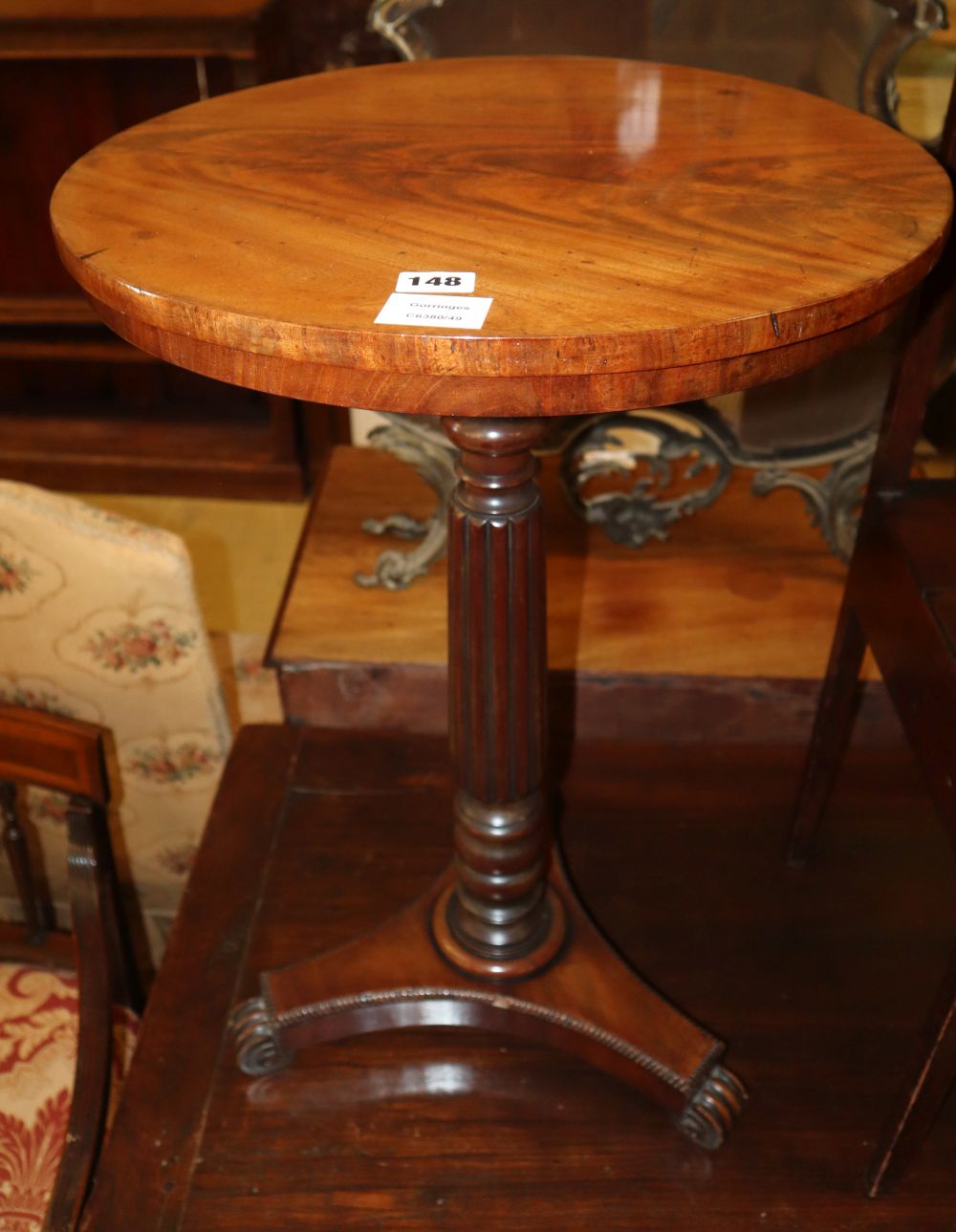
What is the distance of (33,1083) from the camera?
39.4 inches

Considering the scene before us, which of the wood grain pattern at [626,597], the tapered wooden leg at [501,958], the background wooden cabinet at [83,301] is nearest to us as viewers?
the tapered wooden leg at [501,958]

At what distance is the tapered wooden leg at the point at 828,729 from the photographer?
3.88ft

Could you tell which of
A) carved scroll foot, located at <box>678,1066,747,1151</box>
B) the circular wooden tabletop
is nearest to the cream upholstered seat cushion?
the circular wooden tabletop

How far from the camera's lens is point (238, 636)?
213 centimetres

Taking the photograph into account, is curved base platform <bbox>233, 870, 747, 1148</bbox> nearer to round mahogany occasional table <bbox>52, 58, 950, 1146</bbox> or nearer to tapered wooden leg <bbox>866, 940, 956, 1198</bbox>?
round mahogany occasional table <bbox>52, 58, 950, 1146</bbox>

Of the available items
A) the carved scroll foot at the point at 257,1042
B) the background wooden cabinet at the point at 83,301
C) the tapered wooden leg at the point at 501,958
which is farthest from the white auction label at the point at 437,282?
the background wooden cabinet at the point at 83,301

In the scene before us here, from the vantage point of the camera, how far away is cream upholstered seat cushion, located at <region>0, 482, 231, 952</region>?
109 centimetres

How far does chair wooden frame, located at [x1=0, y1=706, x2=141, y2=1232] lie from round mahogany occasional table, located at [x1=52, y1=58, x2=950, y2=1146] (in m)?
0.17

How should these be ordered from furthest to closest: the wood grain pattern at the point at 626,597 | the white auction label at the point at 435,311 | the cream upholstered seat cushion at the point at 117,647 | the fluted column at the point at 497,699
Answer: the wood grain pattern at the point at 626,597
the cream upholstered seat cushion at the point at 117,647
the fluted column at the point at 497,699
the white auction label at the point at 435,311

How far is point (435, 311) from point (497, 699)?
38cm

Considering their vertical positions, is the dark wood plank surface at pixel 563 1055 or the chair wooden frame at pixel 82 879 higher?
the chair wooden frame at pixel 82 879

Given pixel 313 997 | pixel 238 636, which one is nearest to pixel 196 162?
pixel 313 997

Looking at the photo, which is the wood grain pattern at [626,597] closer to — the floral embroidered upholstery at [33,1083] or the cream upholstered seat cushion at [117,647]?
the cream upholstered seat cushion at [117,647]

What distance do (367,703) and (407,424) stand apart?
1.08 ft
